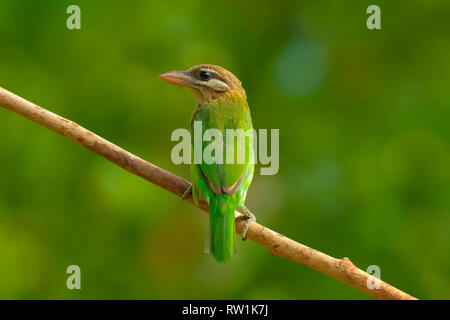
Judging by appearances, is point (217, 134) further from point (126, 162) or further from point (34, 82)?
point (34, 82)

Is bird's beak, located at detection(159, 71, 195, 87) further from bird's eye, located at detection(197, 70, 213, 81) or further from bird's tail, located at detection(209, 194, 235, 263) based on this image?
bird's tail, located at detection(209, 194, 235, 263)

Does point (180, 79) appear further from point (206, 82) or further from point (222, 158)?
point (222, 158)

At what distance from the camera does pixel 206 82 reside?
4.61 meters

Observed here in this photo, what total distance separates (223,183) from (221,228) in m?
0.29

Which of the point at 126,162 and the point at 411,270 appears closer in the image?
the point at 126,162

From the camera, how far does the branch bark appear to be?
3266mm

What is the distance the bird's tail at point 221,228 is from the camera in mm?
3592

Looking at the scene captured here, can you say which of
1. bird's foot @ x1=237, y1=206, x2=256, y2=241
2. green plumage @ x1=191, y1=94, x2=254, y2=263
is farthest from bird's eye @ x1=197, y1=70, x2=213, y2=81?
bird's foot @ x1=237, y1=206, x2=256, y2=241

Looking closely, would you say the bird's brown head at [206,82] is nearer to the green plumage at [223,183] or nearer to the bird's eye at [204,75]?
the bird's eye at [204,75]

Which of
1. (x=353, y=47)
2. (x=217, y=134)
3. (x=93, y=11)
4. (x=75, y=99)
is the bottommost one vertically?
(x=217, y=134)

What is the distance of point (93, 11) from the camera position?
5.78 meters

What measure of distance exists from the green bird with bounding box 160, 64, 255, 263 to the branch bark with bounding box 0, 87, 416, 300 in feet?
0.40

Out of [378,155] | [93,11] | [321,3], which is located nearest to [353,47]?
[321,3]
